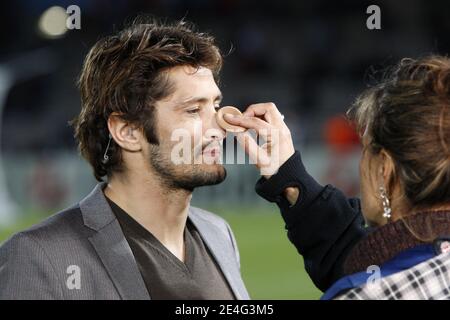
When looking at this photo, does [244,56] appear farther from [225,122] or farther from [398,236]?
[398,236]

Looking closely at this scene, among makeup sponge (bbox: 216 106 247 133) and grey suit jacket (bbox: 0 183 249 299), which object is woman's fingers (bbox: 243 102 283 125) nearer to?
makeup sponge (bbox: 216 106 247 133)

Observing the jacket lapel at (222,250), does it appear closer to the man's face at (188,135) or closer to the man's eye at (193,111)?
the man's face at (188,135)

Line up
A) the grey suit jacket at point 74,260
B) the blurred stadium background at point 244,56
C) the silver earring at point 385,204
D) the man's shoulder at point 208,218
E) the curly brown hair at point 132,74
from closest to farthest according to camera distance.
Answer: the silver earring at point 385,204
the grey suit jacket at point 74,260
the curly brown hair at point 132,74
the man's shoulder at point 208,218
the blurred stadium background at point 244,56

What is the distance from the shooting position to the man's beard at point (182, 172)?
2871 mm

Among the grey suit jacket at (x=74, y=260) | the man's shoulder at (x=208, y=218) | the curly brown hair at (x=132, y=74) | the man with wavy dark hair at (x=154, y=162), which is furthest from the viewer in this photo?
the man's shoulder at (x=208, y=218)

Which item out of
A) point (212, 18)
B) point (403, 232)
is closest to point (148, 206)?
point (403, 232)

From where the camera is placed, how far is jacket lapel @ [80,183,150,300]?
2.51 metres

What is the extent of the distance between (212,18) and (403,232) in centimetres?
1515

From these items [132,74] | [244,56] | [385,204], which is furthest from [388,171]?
[244,56]

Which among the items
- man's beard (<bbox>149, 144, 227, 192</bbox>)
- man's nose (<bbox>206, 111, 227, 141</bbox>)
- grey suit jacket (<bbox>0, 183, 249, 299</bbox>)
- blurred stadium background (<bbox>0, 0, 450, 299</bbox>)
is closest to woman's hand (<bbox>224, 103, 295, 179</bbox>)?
man's nose (<bbox>206, 111, 227, 141</bbox>)

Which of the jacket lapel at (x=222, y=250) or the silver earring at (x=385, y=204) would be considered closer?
the silver earring at (x=385, y=204)

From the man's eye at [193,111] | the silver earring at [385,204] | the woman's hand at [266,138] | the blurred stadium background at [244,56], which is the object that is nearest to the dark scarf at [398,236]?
the silver earring at [385,204]

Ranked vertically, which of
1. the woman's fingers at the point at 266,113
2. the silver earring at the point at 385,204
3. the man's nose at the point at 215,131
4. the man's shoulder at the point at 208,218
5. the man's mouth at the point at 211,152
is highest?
the woman's fingers at the point at 266,113

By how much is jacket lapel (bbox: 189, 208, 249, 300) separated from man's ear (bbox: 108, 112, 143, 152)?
0.31 meters
